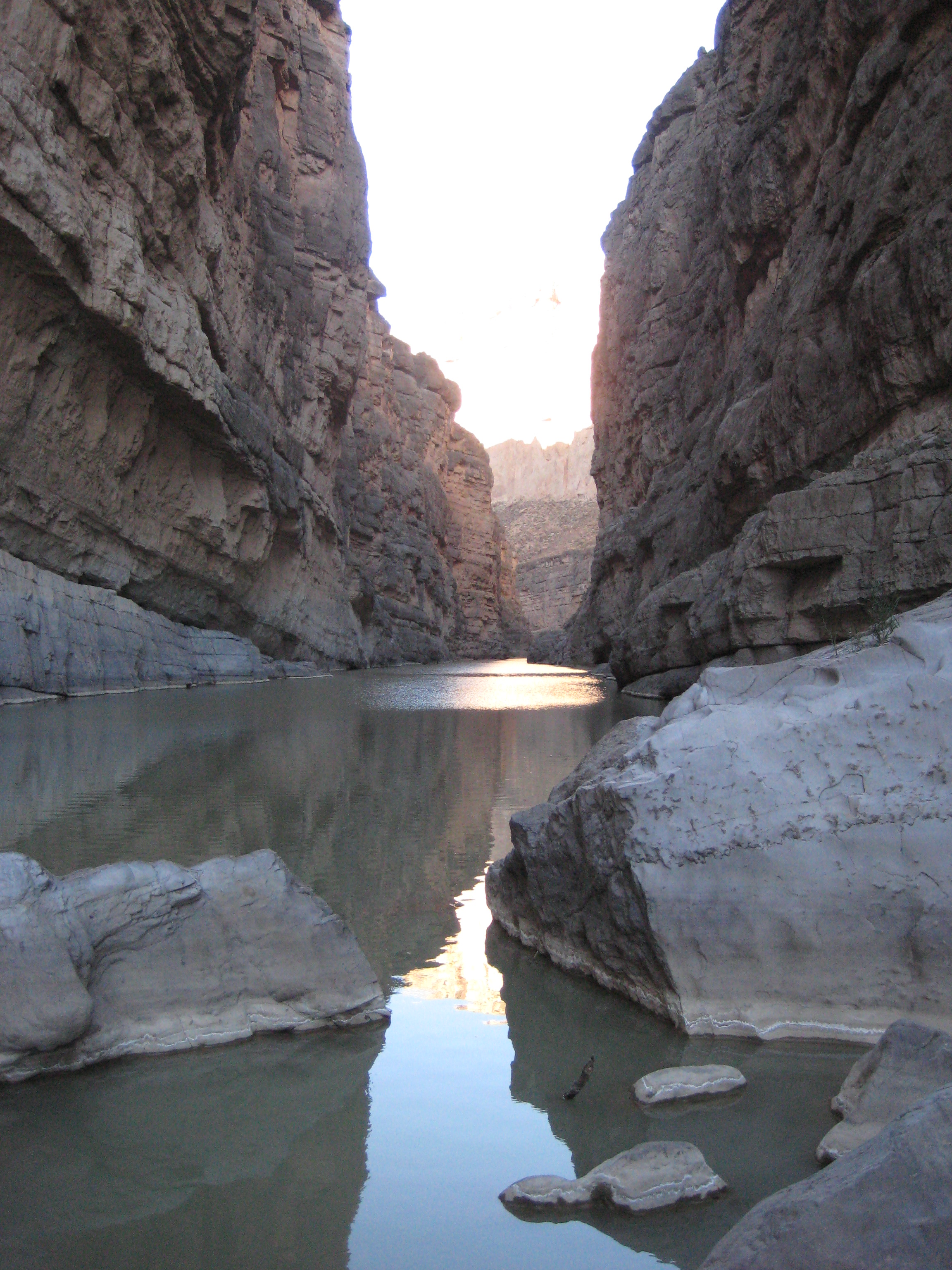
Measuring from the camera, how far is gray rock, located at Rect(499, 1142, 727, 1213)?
214 centimetres

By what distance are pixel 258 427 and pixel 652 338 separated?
16671 millimetres

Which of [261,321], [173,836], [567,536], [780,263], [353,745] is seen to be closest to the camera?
[173,836]

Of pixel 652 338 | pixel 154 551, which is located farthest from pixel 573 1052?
pixel 652 338

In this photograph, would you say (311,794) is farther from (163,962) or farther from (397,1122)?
(397,1122)

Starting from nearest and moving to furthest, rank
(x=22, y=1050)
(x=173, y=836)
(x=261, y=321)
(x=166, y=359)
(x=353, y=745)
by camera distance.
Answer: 1. (x=22, y=1050)
2. (x=173, y=836)
3. (x=353, y=745)
4. (x=166, y=359)
5. (x=261, y=321)

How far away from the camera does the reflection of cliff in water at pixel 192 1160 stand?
2.01m

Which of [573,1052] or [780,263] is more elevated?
[780,263]

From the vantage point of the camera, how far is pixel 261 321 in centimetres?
2844

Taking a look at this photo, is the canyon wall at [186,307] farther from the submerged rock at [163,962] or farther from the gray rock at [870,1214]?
the gray rock at [870,1214]

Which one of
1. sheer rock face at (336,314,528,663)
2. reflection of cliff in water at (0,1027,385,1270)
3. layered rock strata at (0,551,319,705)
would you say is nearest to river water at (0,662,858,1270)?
reflection of cliff in water at (0,1027,385,1270)

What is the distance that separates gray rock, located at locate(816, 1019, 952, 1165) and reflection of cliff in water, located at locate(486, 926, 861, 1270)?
0.09 meters

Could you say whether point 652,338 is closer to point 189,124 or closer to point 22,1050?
point 189,124

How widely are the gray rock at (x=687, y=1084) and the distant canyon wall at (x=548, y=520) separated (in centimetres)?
5754

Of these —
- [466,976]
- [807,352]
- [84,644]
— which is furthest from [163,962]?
[807,352]
